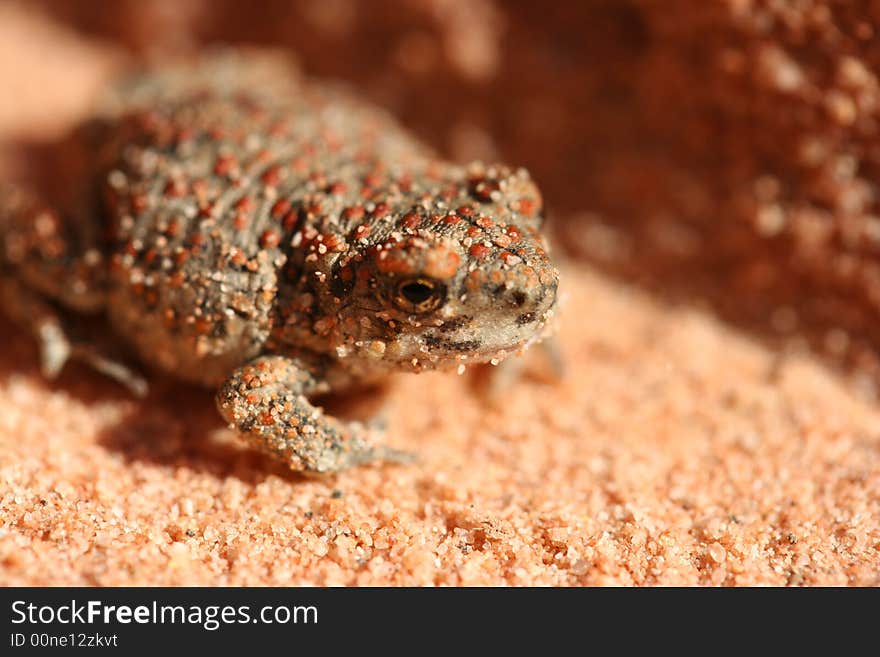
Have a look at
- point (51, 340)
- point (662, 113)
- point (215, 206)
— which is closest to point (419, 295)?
point (215, 206)

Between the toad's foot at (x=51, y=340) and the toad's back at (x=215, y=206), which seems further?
the toad's foot at (x=51, y=340)

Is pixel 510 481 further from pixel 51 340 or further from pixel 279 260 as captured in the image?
pixel 51 340

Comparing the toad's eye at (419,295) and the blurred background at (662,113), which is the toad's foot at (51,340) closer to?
the toad's eye at (419,295)

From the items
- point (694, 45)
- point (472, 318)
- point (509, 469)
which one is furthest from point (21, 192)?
point (694, 45)

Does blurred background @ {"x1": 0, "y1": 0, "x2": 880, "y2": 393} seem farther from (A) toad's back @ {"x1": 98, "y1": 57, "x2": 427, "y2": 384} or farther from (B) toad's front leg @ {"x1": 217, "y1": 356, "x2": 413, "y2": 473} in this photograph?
(B) toad's front leg @ {"x1": 217, "y1": 356, "x2": 413, "y2": 473}

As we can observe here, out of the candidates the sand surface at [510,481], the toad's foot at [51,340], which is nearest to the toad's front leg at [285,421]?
the sand surface at [510,481]
